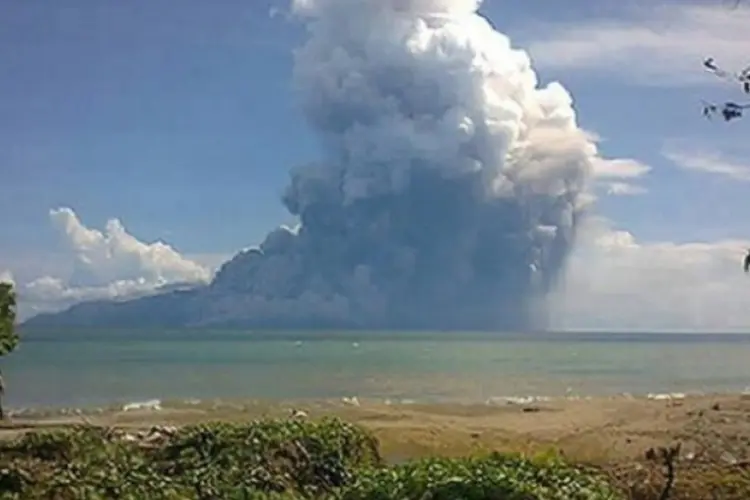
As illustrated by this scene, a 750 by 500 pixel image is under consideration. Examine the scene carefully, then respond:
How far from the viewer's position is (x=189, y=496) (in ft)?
28.9

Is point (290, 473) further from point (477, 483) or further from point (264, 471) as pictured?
point (477, 483)

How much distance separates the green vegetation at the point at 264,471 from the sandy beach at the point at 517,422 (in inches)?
460

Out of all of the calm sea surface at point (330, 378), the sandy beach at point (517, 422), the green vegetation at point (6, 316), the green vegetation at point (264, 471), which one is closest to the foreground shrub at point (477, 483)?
the green vegetation at point (264, 471)

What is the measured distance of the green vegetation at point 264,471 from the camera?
794 cm

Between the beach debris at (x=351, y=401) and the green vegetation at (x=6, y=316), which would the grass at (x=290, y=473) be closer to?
the green vegetation at (x=6, y=316)

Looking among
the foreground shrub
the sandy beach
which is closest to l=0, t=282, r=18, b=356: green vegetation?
the sandy beach

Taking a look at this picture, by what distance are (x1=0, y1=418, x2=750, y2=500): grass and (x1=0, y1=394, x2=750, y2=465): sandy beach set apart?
36.3 feet

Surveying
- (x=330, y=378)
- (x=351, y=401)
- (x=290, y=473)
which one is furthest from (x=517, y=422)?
(x=330, y=378)

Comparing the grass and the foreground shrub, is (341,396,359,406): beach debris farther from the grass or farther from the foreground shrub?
the foreground shrub

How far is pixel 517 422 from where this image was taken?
34719 millimetres

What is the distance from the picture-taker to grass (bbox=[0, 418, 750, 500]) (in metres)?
7.97

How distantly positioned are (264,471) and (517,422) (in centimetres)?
2556

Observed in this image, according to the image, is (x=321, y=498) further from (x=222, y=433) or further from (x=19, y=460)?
(x=19, y=460)

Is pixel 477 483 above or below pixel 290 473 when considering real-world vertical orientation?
above
